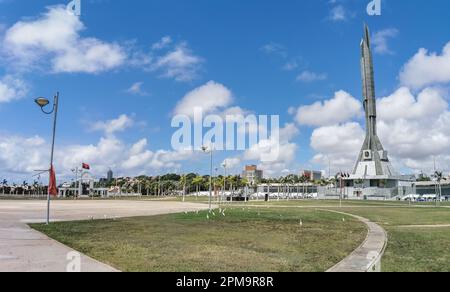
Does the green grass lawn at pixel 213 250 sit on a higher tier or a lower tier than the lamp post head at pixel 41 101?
lower

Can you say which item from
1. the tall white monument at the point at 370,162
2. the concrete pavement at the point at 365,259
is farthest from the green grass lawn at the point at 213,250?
the tall white monument at the point at 370,162

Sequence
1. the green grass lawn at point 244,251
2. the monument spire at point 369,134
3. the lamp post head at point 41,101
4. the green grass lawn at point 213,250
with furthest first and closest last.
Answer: the monument spire at point 369,134 < the lamp post head at point 41,101 < the green grass lawn at point 244,251 < the green grass lawn at point 213,250

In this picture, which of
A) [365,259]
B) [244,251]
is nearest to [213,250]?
[244,251]

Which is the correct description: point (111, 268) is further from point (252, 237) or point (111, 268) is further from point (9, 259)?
point (252, 237)

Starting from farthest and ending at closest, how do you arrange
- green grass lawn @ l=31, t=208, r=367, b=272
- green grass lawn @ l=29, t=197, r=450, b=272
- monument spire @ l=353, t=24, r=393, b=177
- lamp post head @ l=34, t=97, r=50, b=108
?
1. monument spire @ l=353, t=24, r=393, b=177
2. lamp post head @ l=34, t=97, r=50, b=108
3. green grass lawn @ l=29, t=197, r=450, b=272
4. green grass lawn @ l=31, t=208, r=367, b=272

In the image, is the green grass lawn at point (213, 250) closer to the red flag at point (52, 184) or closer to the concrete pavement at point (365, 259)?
the concrete pavement at point (365, 259)

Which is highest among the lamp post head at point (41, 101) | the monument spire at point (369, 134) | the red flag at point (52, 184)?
the monument spire at point (369, 134)

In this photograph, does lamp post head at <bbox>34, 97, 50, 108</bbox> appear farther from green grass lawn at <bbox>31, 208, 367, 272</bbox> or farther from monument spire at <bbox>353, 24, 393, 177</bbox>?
monument spire at <bbox>353, 24, 393, 177</bbox>

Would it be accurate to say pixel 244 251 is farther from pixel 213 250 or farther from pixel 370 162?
pixel 370 162

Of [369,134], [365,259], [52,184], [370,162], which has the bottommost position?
[365,259]

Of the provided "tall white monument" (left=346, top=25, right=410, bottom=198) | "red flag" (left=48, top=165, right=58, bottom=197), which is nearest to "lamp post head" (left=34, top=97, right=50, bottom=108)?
"red flag" (left=48, top=165, right=58, bottom=197)
